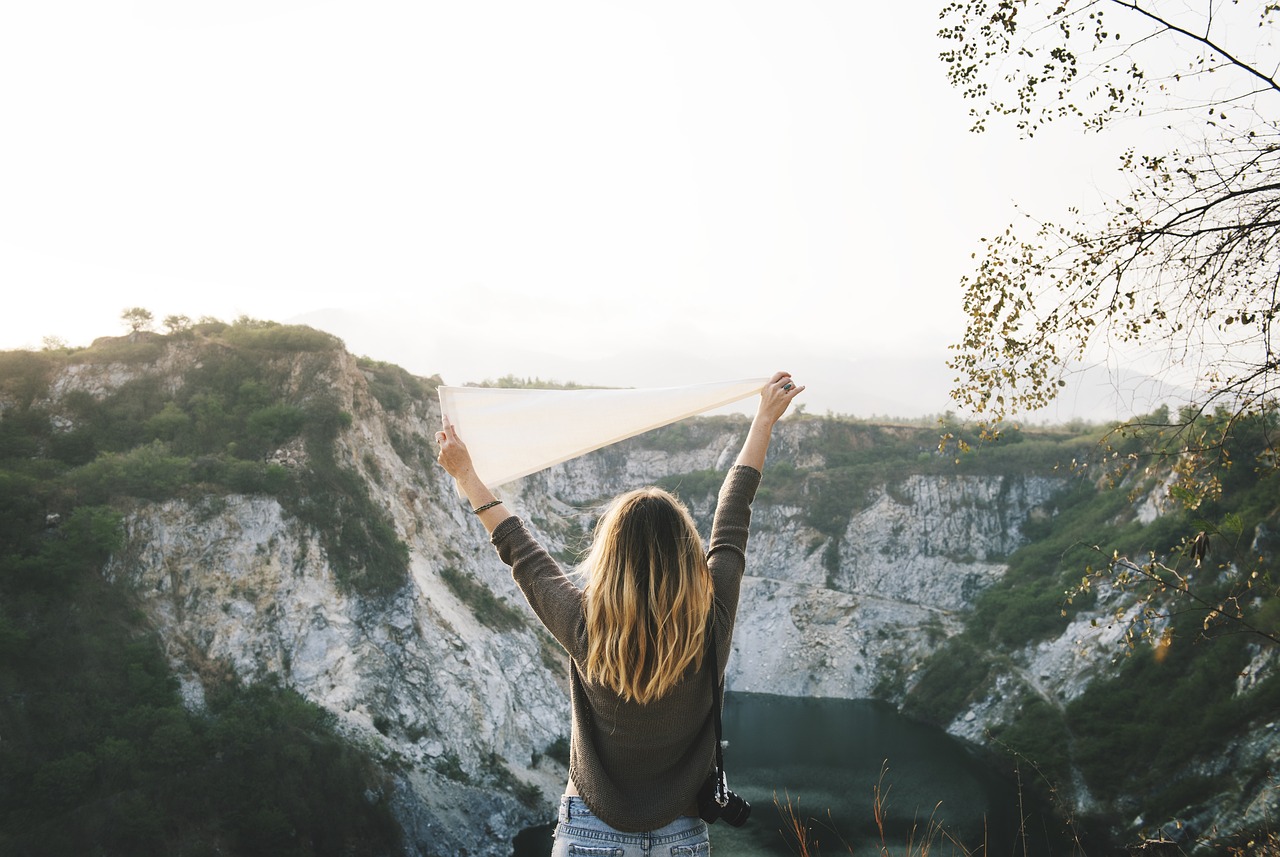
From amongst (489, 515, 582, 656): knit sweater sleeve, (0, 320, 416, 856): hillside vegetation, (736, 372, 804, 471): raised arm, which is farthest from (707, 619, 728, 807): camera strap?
(0, 320, 416, 856): hillside vegetation

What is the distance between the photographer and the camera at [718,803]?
2.26 meters

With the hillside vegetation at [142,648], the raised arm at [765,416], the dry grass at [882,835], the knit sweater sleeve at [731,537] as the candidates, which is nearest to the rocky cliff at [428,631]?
the hillside vegetation at [142,648]

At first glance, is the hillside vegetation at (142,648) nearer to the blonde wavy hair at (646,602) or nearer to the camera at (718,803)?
the camera at (718,803)

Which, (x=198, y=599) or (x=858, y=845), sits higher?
(x=198, y=599)

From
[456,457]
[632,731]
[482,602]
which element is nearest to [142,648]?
[482,602]

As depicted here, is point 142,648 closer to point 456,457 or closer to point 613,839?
point 456,457

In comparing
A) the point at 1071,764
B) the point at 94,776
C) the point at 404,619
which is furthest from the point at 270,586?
the point at 1071,764

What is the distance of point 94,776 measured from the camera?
15703mm

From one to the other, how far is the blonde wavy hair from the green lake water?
16261 mm

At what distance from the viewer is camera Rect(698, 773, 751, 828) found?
2264mm

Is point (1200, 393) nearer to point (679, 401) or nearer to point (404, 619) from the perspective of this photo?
point (679, 401)

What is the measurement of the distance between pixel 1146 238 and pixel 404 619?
20.9 metres

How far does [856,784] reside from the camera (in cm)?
2625

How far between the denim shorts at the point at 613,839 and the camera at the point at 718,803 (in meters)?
0.06
